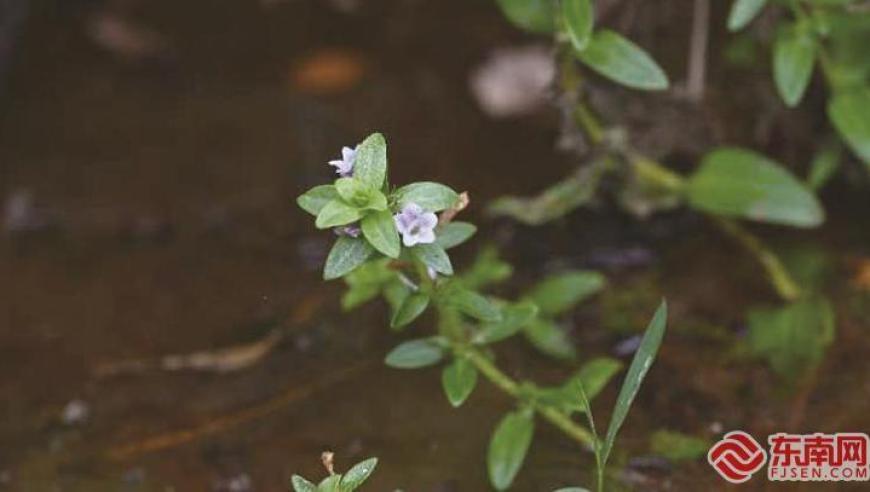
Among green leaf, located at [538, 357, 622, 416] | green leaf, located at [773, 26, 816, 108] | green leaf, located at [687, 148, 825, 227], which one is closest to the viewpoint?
green leaf, located at [538, 357, 622, 416]

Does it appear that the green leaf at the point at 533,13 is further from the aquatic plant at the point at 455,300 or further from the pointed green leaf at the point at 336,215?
the pointed green leaf at the point at 336,215

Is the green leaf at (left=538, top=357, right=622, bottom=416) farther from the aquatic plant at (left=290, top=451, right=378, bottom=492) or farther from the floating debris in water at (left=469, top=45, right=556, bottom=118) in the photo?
the floating debris in water at (left=469, top=45, right=556, bottom=118)

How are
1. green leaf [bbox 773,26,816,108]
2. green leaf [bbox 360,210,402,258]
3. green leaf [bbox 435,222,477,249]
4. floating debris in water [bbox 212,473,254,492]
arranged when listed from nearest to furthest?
green leaf [bbox 360,210,402,258] < green leaf [bbox 435,222,477,249] < floating debris in water [bbox 212,473,254,492] < green leaf [bbox 773,26,816,108]

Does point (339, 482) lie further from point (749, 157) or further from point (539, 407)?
point (749, 157)

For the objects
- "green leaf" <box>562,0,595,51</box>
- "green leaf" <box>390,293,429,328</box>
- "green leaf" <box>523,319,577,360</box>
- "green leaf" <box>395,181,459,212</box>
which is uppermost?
"green leaf" <box>562,0,595,51</box>

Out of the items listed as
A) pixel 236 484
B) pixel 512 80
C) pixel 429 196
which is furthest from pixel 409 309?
pixel 512 80

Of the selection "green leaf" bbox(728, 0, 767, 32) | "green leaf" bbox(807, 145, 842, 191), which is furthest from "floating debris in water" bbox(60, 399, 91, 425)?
"green leaf" bbox(807, 145, 842, 191)

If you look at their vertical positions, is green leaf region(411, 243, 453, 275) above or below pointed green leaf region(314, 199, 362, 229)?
below
